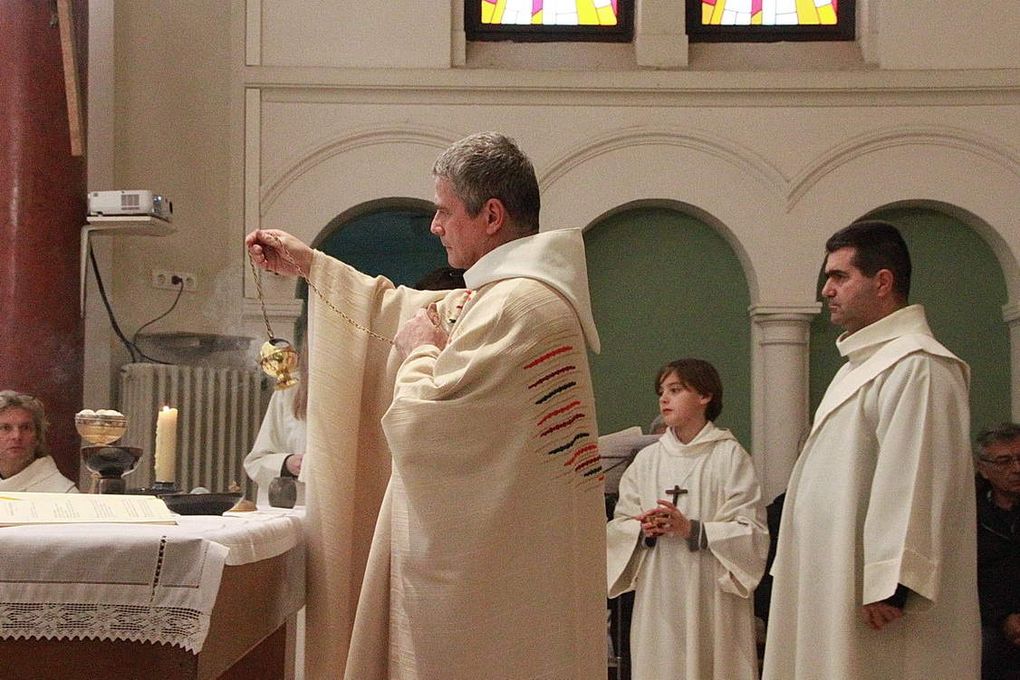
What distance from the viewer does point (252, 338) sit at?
6.66 metres

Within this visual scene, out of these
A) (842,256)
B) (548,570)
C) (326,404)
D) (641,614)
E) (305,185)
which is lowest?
(641,614)

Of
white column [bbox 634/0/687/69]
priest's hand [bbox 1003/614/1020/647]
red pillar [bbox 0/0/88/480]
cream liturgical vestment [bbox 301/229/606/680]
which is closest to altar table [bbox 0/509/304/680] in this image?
cream liturgical vestment [bbox 301/229/606/680]

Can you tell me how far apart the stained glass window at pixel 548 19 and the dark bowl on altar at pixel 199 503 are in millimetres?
4942

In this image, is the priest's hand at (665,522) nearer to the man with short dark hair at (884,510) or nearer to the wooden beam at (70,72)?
the man with short dark hair at (884,510)

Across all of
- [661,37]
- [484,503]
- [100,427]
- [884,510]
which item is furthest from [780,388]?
[100,427]

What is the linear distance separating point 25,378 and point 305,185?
1916 millimetres

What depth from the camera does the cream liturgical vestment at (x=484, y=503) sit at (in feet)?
7.99

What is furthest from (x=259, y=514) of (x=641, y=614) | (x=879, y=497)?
(x=641, y=614)

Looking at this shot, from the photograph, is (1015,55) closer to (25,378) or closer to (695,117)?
(695,117)

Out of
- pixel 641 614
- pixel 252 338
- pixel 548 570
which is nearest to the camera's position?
pixel 548 570

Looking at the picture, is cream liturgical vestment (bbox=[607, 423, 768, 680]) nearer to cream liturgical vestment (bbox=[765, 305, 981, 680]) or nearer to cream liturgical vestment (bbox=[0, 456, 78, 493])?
cream liturgical vestment (bbox=[765, 305, 981, 680])

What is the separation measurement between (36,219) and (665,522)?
3.23 meters

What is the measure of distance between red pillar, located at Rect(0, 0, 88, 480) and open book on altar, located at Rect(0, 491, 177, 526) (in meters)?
3.54

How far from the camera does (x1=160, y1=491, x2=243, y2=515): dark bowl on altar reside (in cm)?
265
